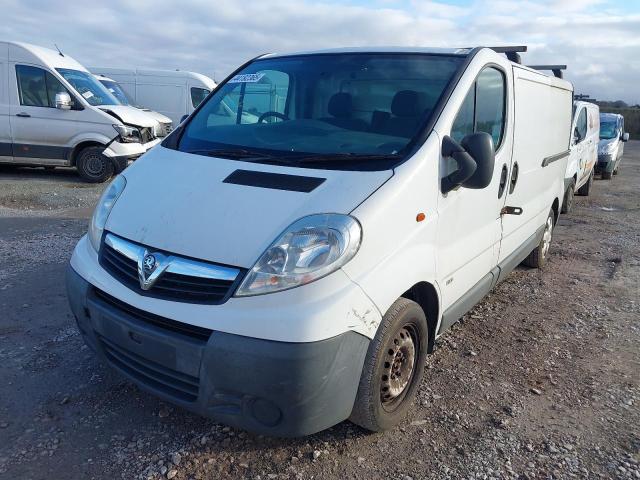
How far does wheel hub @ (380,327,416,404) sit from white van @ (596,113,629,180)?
13208 mm

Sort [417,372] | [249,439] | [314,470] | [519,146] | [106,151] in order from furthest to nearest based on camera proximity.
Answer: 1. [106,151]
2. [519,146]
3. [417,372]
4. [249,439]
5. [314,470]

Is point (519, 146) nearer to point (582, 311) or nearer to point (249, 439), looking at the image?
point (582, 311)

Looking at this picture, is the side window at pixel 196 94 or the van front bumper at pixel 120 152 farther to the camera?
the side window at pixel 196 94

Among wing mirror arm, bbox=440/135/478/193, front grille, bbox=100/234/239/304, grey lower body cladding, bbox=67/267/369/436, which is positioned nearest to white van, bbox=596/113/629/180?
wing mirror arm, bbox=440/135/478/193

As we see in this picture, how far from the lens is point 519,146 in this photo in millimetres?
4117

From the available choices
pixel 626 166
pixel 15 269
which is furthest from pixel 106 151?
pixel 626 166

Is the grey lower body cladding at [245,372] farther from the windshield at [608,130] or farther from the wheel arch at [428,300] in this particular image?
the windshield at [608,130]

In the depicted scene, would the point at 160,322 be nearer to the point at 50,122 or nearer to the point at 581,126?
the point at 50,122

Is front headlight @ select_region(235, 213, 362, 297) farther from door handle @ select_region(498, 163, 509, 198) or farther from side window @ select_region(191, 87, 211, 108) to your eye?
side window @ select_region(191, 87, 211, 108)

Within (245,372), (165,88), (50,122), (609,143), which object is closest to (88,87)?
(50,122)

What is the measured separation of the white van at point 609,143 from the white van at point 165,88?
1046cm

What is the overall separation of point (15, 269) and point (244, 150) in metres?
3.29

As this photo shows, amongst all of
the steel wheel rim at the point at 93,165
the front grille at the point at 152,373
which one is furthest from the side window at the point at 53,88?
the front grille at the point at 152,373

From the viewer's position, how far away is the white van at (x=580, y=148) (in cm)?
877
